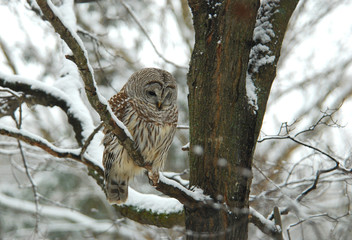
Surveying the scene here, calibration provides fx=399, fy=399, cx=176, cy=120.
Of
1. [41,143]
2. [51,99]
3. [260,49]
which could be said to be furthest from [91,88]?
[51,99]

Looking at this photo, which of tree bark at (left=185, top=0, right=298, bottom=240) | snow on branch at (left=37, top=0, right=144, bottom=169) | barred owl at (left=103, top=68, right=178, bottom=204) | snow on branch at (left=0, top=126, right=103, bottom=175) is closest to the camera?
snow on branch at (left=37, top=0, right=144, bottom=169)

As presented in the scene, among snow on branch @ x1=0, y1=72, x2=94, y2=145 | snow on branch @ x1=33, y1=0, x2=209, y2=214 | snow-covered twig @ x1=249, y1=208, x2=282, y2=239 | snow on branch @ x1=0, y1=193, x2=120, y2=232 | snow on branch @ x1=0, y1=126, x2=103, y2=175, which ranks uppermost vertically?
snow on branch @ x1=0, y1=193, x2=120, y2=232

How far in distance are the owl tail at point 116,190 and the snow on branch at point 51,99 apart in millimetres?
574

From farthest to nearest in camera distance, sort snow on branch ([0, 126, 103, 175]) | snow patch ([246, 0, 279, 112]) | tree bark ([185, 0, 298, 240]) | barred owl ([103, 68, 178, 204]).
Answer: barred owl ([103, 68, 178, 204])
snow on branch ([0, 126, 103, 175])
snow patch ([246, 0, 279, 112])
tree bark ([185, 0, 298, 240])

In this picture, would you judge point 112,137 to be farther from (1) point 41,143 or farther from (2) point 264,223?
(2) point 264,223

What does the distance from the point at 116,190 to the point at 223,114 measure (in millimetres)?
1845

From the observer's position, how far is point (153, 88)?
4445mm

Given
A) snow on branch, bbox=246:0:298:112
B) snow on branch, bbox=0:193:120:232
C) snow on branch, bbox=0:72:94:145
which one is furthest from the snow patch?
snow on branch, bbox=0:193:120:232

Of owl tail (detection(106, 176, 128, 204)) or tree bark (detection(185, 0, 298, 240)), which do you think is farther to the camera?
owl tail (detection(106, 176, 128, 204))

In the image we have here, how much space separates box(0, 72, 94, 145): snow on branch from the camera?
4457mm

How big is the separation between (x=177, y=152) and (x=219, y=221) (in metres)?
6.01

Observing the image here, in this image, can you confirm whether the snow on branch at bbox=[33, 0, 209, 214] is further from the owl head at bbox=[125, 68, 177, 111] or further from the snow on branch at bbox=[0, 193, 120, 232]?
the snow on branch at bbox=[0, 193, 120, 232]

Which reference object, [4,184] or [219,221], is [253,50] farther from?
[4,184]

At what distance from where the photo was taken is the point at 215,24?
9.50ft
